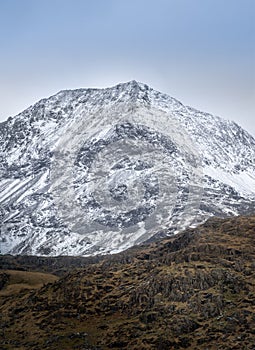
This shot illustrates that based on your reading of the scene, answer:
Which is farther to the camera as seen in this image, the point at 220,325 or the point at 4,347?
the point at 4,347

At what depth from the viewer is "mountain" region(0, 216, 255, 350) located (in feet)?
279

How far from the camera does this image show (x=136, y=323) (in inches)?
3681

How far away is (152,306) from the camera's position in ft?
324

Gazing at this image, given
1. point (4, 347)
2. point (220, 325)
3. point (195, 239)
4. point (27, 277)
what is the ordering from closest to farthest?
point (220, 325) → point (4, 347) → point (195, 239) → point (27, 277)

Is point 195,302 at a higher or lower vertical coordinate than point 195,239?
lower

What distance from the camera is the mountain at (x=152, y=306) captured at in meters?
85.2

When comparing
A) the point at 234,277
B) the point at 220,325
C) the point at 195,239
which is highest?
→ the point at 195,239

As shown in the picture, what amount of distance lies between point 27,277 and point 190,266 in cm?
8481

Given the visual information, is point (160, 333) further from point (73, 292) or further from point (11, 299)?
point (11, 299)

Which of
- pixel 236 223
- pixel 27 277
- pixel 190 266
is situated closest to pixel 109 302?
pixel 190 266

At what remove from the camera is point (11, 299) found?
127812 mm

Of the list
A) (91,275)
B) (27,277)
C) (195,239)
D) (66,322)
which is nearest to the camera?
(66,322)

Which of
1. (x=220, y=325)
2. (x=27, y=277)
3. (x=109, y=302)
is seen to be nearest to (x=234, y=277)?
(x=220, y=325)

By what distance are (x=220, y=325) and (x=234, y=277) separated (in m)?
19.4
